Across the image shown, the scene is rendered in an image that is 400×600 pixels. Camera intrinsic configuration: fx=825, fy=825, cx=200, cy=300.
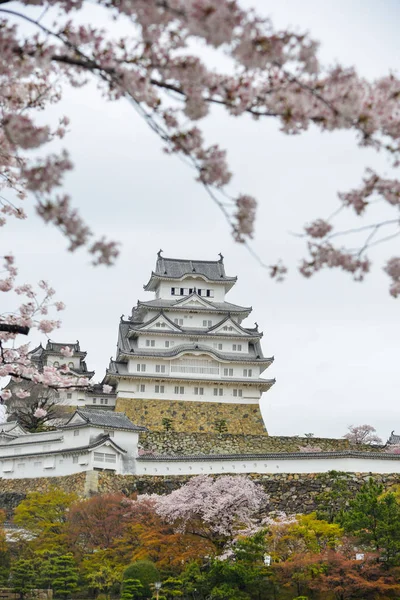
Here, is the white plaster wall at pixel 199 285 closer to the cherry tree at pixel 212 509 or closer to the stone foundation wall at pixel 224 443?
the stone foundation wall at pixel 224 443

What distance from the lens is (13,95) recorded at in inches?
272

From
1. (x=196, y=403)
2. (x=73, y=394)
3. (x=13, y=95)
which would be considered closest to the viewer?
(x=13, y=95)

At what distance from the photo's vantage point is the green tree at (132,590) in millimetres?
21016

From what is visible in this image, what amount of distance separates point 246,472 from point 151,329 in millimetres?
14151

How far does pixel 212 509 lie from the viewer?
80.8 ft

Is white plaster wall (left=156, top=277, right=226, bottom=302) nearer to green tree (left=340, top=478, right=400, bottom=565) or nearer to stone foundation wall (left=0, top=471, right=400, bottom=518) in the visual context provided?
stone foundation wall (left=0, top=471, right=400, bottom=518)

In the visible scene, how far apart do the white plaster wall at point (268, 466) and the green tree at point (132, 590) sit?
9039 millimetres

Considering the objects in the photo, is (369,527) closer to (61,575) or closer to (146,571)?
(146,571)

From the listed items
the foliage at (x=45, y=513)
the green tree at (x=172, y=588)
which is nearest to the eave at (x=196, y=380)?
the foliage at (x=45, y=513)

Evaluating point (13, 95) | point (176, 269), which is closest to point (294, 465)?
point (176, 269)

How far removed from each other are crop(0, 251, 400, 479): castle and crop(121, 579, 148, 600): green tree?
8.97 m

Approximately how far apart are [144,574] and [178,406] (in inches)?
785

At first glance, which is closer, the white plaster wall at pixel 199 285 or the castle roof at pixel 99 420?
the castle roof at pixel 99 420

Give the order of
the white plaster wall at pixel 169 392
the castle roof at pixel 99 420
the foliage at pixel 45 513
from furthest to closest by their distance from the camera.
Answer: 1. the white plaster wall at pixel 169 392
2. the castle roof at pixel 99 420
3. the foliage at pixel 45 513
